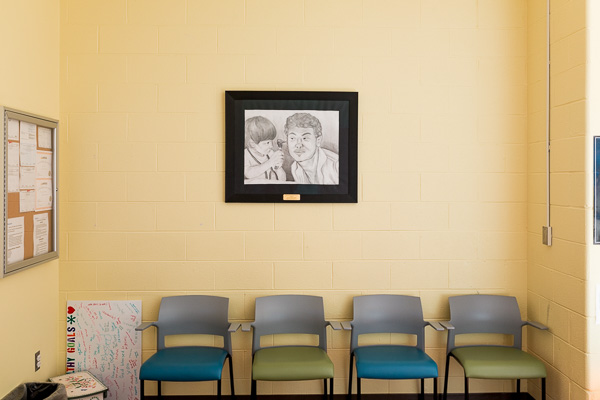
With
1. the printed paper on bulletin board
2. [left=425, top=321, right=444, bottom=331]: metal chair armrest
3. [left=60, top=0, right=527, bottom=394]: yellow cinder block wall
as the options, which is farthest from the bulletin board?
[left=425, top=321, right=444, bottom=331]: metal chair armrest

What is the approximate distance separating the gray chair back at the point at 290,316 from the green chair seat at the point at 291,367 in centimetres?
22

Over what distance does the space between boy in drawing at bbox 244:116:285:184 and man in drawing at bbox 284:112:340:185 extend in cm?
11

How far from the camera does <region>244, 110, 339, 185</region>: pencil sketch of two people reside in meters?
3.54

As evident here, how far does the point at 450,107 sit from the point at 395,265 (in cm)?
119

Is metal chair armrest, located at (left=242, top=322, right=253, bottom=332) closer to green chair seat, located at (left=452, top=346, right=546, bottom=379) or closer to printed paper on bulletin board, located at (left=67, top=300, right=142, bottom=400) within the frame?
printed paper on bulletin board, located at (left=67, top=300, right=142, bottom=400)

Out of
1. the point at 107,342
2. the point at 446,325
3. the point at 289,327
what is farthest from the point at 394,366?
the point at 107,342

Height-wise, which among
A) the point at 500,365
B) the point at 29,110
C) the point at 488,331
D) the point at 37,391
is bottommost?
the point at 37,391

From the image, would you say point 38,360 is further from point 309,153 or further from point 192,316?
point 309,153

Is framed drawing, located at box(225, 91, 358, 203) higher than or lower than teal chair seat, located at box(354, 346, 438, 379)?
higher

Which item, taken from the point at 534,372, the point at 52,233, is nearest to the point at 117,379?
the point at 52,233

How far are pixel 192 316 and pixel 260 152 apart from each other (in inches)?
47.9

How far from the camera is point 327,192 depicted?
11.7 ft

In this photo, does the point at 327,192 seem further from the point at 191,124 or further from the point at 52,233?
the point at 52,233

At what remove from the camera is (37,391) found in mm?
2965
